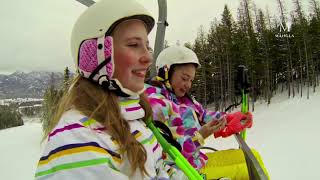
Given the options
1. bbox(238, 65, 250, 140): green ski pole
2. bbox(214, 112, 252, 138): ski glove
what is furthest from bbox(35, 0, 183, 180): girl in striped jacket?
bbox(214, 112, 252, 138): ski glove

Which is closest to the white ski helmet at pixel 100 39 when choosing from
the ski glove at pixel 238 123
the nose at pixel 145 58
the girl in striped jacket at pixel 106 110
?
the girl in striped jacket at pixel 106 110

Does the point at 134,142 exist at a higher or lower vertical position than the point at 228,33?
lower

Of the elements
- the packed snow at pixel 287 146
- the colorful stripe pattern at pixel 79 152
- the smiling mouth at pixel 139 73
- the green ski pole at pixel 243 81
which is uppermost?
the smiling mouth at pixel 139 73

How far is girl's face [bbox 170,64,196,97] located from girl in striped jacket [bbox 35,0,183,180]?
1.38 m

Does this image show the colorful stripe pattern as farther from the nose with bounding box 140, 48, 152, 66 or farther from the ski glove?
Answer: the ski glove

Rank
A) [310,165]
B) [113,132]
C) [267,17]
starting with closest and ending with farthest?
[113,132] < [310,165] < [267,17]

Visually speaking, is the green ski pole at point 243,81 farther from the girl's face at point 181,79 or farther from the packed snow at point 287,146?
the packed snow at point 287,146

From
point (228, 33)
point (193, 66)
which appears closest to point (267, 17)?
point (228, 33)

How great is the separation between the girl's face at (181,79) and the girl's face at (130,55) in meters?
1.49

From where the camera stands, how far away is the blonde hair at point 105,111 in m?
1.29

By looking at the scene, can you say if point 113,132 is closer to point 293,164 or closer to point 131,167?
point 131,167

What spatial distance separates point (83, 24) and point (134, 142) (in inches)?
23.6

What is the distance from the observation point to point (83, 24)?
1.49 meters

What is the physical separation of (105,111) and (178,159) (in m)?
0.42
